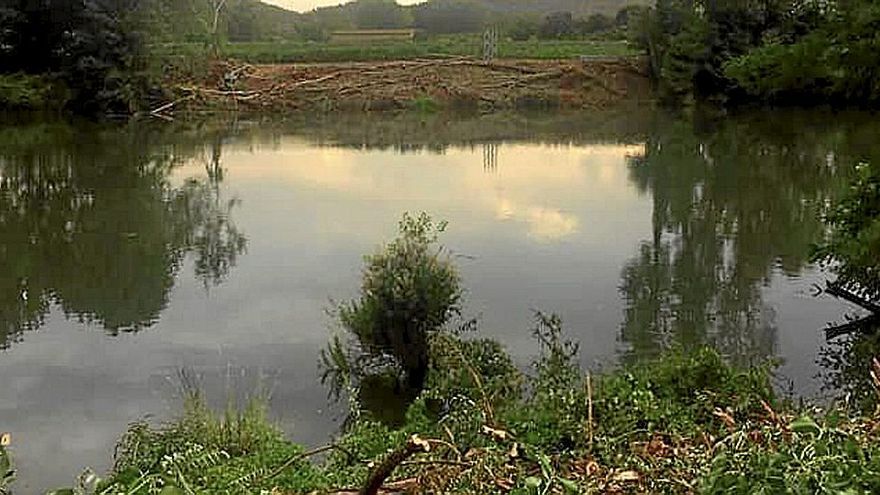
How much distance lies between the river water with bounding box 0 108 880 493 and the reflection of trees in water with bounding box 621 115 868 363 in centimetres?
4

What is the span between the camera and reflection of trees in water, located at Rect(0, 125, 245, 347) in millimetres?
9742

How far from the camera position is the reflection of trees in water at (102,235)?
9.74 m

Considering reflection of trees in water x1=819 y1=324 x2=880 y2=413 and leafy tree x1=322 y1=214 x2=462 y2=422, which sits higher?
leafy tree x1=322 y1=214 x2=462 y2=422

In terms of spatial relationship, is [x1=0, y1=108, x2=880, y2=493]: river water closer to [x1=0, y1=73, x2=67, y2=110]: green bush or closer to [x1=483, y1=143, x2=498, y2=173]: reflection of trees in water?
[x1=483, y1=143, x2=498, y2=173]: reflection of trees in water

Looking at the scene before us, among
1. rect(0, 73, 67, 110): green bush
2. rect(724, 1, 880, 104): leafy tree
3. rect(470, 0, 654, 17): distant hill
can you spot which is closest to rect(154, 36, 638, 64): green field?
rect(0, 73, 67, 110): green bush

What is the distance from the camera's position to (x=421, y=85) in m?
32.4

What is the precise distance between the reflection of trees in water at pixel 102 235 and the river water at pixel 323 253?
0.14ft

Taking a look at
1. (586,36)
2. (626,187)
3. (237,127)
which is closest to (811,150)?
A: (626,187)

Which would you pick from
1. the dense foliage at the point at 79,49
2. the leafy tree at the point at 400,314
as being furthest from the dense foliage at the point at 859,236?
the dense foliage at the point at 79,49

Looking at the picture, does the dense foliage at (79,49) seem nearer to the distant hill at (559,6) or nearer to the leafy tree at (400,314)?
the leafy tree at (400,314)

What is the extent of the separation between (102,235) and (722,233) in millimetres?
6961

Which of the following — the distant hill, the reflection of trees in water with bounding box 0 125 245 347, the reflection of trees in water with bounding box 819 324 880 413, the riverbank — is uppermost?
the distant hill

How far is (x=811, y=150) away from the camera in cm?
1984

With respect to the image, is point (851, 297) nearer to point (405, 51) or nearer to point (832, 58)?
point (832, 58)
